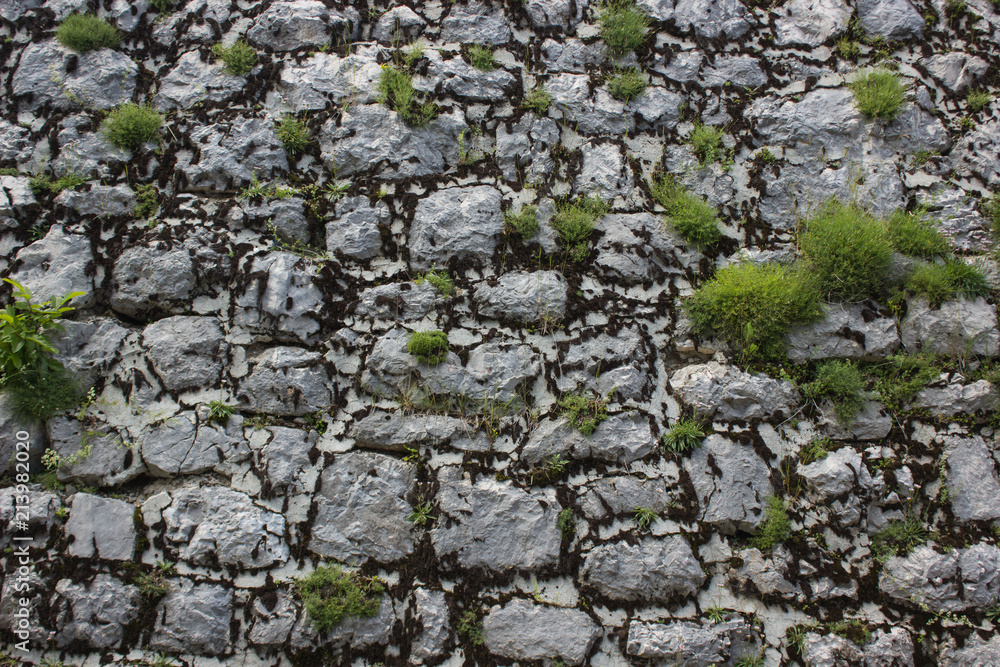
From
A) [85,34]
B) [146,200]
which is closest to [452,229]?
[146,200]

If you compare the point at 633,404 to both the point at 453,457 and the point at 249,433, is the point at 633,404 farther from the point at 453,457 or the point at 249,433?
the point at 249,433

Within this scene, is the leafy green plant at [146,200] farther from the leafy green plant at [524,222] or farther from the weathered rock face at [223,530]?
the leafy green plant at [524,222]

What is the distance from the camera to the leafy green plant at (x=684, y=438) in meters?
4.86

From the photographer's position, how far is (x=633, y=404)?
5020 millimetres

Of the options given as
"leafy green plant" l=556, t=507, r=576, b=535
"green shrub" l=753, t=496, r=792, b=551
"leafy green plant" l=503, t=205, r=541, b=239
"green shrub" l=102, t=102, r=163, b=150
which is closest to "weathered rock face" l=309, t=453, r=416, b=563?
"leafy green plant" l=556, t=507, r=576, b=535

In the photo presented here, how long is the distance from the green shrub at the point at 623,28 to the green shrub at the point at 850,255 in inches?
114

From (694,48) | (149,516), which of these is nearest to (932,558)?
(694,48)

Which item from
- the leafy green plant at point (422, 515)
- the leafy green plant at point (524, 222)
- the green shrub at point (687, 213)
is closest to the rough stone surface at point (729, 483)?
the green shrub at point (687, 213)

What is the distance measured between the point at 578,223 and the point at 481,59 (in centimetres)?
227

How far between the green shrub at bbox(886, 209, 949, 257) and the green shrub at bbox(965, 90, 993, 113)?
167cm

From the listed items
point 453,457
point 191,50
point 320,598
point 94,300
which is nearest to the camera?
point 320,598

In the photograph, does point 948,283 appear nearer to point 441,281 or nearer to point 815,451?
point 815,451

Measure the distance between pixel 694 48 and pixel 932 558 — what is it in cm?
557

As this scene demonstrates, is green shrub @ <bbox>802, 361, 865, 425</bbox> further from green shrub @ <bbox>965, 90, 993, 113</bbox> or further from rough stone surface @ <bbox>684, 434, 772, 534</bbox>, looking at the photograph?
green shrub @ <bbox>965, 90, 993, 113</bbox>
